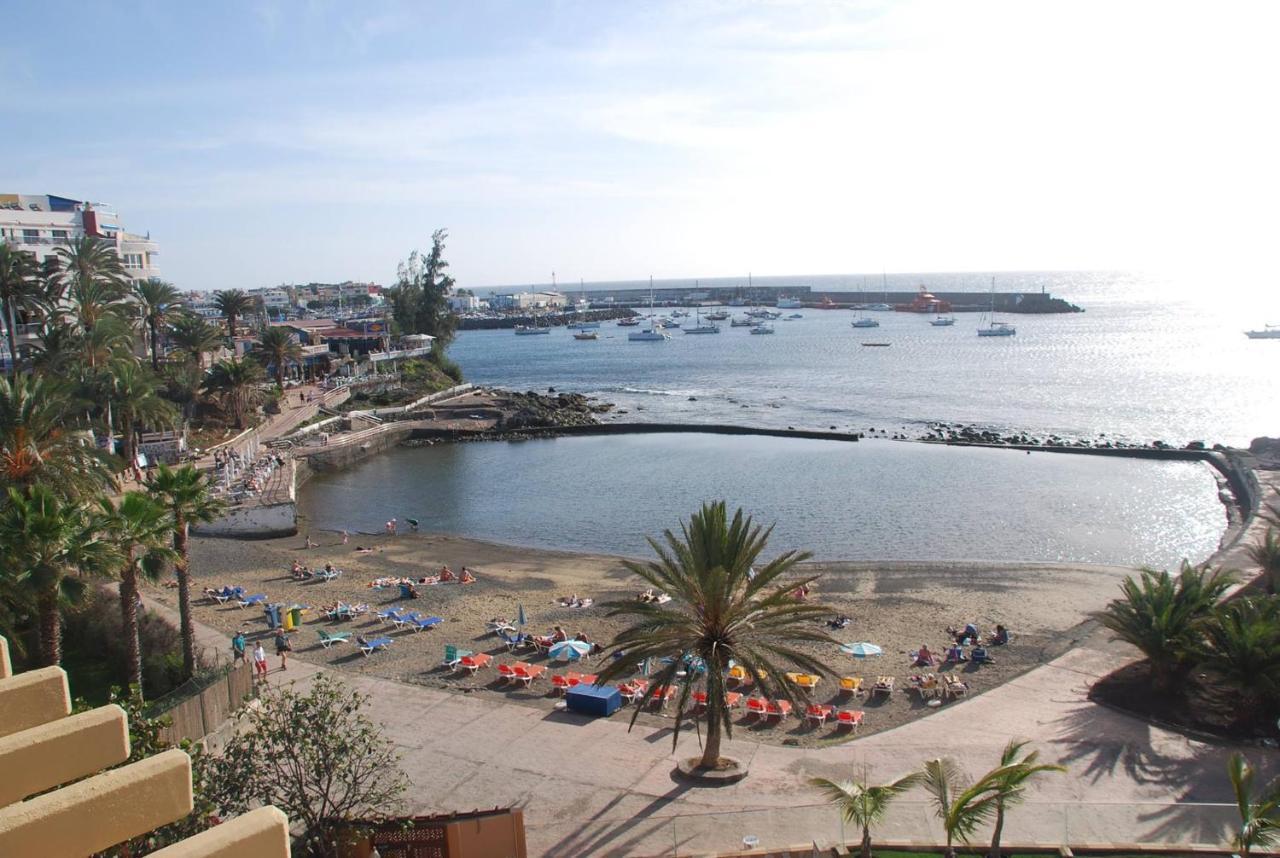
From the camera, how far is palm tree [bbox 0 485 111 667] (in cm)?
1705

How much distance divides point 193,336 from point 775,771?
5728 centimetres

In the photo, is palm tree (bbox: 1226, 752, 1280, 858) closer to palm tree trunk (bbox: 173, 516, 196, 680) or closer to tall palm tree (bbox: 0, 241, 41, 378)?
palm tree trunk (bbox: 173, 516, 196, 680)

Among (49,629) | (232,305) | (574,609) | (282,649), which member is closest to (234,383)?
(232,305)

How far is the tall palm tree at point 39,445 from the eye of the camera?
20.1 meters

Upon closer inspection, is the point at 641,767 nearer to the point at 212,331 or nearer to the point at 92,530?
the point at 92,530

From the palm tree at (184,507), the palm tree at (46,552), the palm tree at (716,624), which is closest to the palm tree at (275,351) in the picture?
the palm tree at (184,507)

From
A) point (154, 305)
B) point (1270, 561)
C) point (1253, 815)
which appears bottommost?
point (1253, 815)

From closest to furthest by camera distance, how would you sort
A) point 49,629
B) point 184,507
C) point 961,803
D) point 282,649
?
point 961,803
point 49,629
point 184,507
point 282,649

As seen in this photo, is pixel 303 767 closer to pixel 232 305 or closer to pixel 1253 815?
pixel 1253 815

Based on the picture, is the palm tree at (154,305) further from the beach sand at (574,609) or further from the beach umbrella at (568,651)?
the beach umbrella at (568,651)

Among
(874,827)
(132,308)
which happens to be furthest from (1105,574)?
(132,308)

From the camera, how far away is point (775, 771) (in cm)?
1806

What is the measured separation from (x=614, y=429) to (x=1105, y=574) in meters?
45.3

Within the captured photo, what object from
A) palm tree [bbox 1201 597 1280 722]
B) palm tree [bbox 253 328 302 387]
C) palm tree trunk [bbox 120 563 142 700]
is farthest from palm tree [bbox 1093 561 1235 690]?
palm tree [bbox 253 328 302 387]
